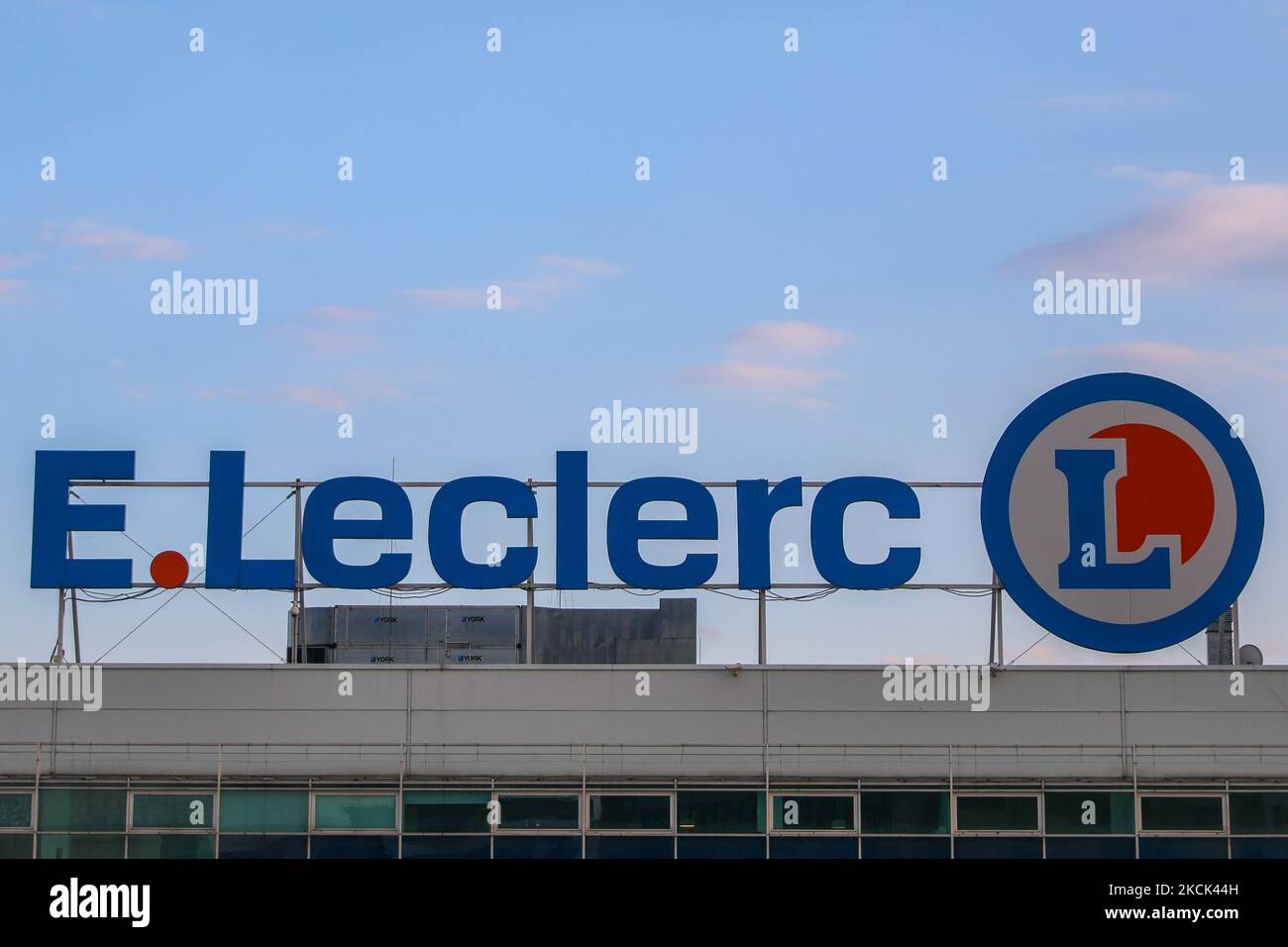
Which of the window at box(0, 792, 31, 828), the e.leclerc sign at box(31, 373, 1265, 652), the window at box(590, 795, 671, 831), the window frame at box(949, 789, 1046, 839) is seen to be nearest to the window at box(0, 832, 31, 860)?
the window at box(0, 792, 31, 828)

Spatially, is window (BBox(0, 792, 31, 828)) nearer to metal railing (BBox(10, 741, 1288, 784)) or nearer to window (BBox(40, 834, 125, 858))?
metal railing (BBox(10, 741, 1288, 784))

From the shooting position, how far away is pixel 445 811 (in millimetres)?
32219

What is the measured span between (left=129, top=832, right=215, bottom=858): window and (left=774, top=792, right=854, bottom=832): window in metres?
10.00

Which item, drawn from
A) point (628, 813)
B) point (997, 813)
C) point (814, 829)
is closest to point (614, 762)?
point (628, 813)

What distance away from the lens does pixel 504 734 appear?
3294 cm

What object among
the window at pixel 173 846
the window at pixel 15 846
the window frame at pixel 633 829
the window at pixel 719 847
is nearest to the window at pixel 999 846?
the window at pixel 719 847

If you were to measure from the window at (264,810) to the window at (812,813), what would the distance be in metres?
8.39

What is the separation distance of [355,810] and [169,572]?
19.2 ft

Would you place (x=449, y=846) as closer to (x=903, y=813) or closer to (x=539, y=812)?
(x=539, y=812)

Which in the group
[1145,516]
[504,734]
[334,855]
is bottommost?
[334,855]

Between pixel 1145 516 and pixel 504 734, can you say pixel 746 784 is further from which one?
pixel 1145 516

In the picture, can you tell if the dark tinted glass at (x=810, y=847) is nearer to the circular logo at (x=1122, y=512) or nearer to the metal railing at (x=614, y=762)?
the metal railing at (x=614, y=762)
